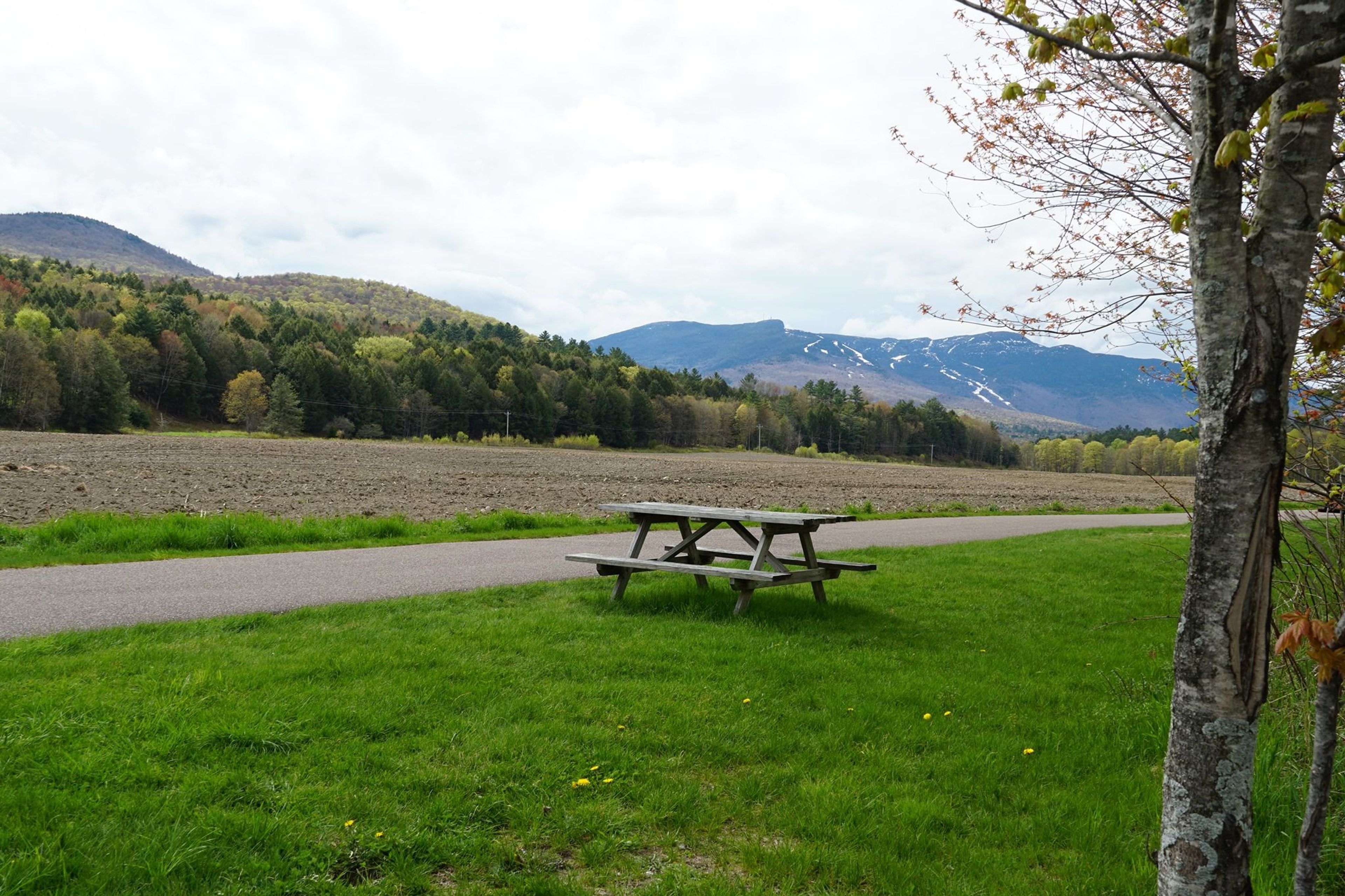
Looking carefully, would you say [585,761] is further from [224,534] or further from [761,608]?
[224,534]

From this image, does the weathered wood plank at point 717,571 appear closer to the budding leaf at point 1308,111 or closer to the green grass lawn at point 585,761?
the green grass lawn at point 585,761

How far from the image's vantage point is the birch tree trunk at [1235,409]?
2.42m

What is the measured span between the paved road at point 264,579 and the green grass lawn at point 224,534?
2.11 ft

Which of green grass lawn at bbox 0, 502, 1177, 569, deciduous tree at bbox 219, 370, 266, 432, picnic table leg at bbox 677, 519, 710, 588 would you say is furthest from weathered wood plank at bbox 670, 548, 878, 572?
deciduous tree at bbox 219, 370, 266, 432

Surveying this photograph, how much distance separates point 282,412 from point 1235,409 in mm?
94100

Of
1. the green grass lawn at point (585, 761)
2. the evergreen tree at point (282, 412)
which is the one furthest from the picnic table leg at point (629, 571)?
the evergreen tree at point (282, 412)

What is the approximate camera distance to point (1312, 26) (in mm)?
2416

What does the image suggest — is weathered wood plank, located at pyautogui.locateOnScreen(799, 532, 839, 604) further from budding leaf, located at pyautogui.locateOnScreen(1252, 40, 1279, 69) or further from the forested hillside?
the forested hillside

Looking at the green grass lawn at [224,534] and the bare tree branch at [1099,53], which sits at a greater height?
the bare tree branch at [1099,53]

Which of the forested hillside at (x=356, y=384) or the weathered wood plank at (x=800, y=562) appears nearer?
the weathered wood plank at (x=800, y=562)

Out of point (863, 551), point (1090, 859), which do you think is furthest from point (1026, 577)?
point (1090, 859)

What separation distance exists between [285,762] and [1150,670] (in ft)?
20.9

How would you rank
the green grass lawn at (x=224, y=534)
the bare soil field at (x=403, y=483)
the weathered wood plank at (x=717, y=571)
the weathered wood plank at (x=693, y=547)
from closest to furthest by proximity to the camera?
the weathered wood plank at (x=717, y=571) → the weathered wood plank at (x=693, y=547) → the green grass lawn at (x=224, y=534) → the bare soil field at (x=403, y=483)

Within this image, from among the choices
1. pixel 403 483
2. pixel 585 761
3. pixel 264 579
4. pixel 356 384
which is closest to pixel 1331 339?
pixel 585 761
